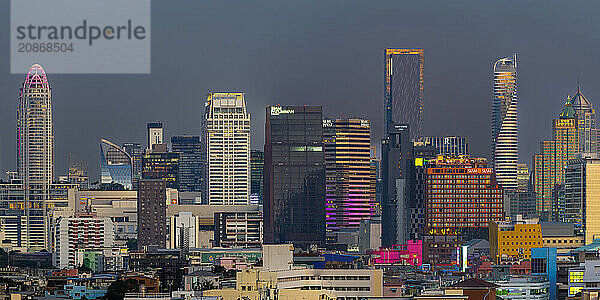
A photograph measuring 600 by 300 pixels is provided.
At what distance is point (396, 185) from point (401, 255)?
3939 centimetres

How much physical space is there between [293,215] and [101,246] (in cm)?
2496

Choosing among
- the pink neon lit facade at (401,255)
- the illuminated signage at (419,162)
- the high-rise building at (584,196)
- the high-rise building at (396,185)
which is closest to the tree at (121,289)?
the pink neon lit facade at (401,255)

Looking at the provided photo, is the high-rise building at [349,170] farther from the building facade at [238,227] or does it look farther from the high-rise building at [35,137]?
the high-rise building at [35,137]

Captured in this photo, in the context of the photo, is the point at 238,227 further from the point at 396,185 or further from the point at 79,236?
the point at 79,236

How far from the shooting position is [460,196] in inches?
6048

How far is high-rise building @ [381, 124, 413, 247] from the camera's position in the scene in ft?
509

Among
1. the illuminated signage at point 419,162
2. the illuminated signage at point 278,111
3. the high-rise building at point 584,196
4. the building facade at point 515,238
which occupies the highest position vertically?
the illuminated signage at point 278,111

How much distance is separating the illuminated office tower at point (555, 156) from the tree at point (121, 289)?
9732 cm

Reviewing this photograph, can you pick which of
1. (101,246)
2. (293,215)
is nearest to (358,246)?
(293,215)

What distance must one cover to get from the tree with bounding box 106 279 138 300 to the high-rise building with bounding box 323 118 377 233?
324 feet

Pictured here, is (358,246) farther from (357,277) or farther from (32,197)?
(357,277)

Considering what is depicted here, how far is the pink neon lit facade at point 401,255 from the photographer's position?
123 m

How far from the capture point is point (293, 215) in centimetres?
16675

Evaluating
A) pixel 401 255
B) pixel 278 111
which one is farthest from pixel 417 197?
pixel 401 255
